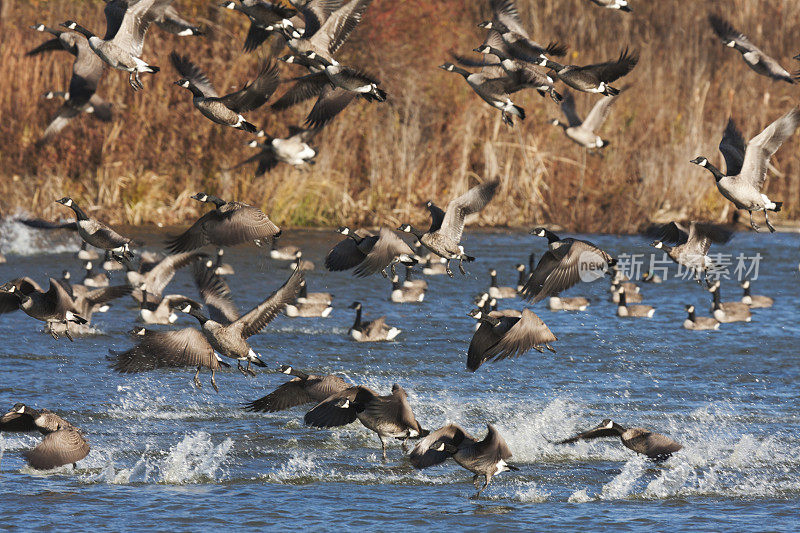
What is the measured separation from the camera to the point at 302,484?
9.78 meters

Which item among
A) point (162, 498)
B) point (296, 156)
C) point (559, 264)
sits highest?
point (296, 156)

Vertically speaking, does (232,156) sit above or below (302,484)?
above

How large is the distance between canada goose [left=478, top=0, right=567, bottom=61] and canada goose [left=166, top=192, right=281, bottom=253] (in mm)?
3212

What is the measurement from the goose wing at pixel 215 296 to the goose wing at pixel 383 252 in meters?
1.30

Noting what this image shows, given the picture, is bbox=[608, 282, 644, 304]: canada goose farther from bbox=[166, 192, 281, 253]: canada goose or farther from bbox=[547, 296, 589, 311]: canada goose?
bbox=[166, 192, 281, 253]: canada goose

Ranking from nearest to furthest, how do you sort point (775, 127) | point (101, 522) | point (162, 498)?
point (101, 522), point (162, 498), point (775, 127)

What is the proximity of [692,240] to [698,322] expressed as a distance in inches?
241

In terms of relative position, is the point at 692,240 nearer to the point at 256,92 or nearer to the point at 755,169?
the point at 755,169

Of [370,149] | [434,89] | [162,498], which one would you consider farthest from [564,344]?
[434,89]

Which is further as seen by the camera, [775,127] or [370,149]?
[370,149]

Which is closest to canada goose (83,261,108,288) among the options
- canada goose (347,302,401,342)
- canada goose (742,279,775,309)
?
canada goose (347,302,401,342)

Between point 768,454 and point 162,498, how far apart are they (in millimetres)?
5706

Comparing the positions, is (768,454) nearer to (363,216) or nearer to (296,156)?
(296,156)

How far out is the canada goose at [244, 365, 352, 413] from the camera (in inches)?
405
